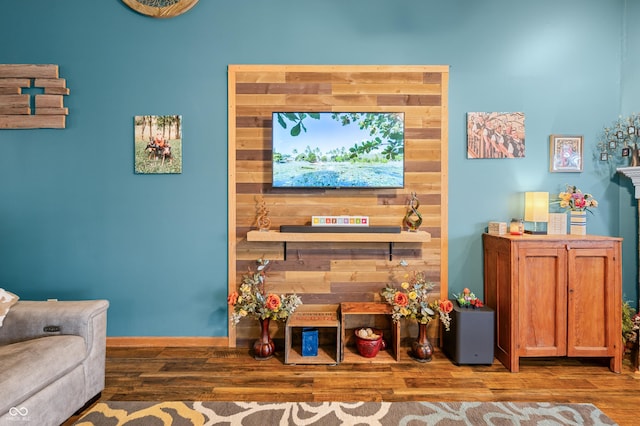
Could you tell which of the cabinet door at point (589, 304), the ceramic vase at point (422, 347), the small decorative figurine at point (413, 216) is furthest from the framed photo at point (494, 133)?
the ceramic vase at point (422, 347)

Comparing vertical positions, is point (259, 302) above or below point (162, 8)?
below

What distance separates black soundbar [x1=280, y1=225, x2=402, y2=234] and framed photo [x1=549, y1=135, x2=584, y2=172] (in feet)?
4.94

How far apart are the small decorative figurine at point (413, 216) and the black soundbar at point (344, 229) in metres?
0.17

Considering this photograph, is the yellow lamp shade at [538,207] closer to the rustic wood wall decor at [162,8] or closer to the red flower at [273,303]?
the red flower at [273,303]

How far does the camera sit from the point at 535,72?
117 inches

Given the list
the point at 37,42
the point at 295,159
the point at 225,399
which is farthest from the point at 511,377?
the point at 37,42

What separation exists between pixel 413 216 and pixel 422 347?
3.37 feet

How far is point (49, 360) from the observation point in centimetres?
179

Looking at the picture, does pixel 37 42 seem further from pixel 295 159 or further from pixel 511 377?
pixel 511 377

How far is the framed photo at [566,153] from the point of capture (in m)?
2.96

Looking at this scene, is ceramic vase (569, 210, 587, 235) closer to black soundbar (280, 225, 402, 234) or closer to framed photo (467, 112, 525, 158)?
framed photo (467, 112, 525, 158)

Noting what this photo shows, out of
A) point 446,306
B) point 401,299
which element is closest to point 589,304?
point 446,306

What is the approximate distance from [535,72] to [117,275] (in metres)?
→ 3.99

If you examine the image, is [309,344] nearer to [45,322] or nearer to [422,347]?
[422,347]
